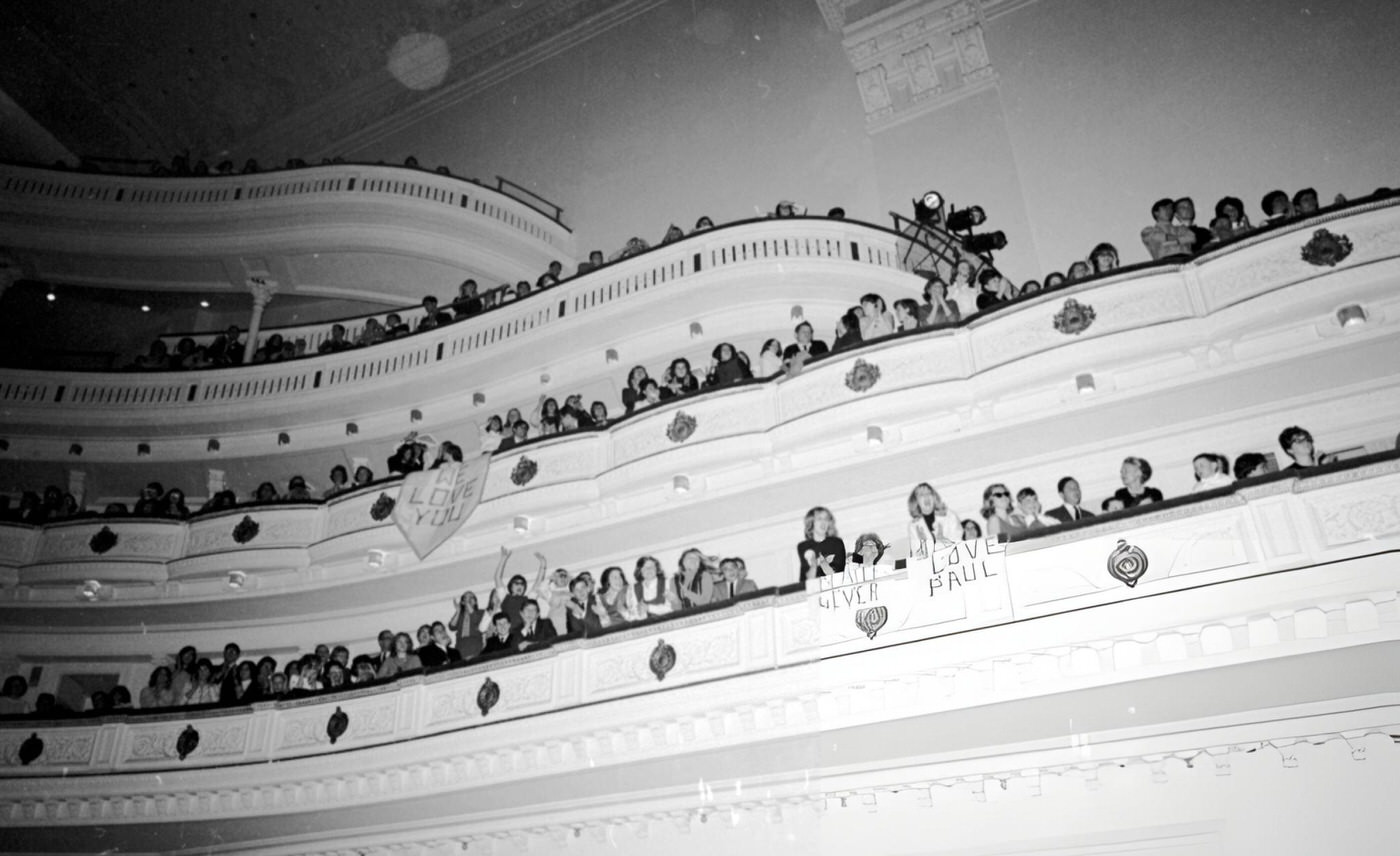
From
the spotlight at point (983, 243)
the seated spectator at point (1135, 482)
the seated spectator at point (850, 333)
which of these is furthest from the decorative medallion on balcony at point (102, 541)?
the seated spectator at point (1135, 482)

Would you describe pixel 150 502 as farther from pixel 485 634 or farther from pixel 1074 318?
pixel 1074 318

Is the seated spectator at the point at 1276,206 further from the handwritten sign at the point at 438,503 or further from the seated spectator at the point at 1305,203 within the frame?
the handwritten sign at the point at 438,503

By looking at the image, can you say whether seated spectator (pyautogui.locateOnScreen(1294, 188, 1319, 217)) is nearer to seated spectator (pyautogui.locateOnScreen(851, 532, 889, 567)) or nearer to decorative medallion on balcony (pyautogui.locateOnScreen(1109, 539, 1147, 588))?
decorative medallion on balcony (pyautogui.locateOnScreen(1109, 539, 1147, 588))

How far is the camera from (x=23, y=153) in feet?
73.5

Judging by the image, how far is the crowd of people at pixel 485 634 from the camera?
9.79 metres

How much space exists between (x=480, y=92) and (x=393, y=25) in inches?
110

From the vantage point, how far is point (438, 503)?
1326 cm

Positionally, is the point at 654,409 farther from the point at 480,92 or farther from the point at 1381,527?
the point at 480,92

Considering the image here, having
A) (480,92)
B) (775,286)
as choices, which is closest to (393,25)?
(480,92)

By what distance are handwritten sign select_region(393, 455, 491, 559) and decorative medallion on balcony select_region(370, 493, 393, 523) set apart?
0.71ft

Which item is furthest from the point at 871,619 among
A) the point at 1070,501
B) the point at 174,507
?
the point at 174,507

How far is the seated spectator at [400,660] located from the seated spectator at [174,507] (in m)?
5.70

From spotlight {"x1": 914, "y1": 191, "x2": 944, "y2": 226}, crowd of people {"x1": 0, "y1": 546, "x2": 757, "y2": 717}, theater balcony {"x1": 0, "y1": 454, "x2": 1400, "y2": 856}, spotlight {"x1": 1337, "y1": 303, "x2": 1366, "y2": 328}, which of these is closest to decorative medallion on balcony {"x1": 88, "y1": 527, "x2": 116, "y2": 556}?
crowd of people {"x1": 0, "y1": 546, "x2": 757, "y2": 717}

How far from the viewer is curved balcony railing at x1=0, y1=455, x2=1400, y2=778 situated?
6785mm
